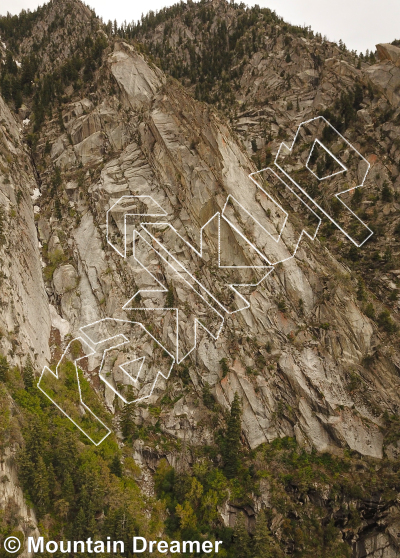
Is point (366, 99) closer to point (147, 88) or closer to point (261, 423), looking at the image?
point (147, 88)

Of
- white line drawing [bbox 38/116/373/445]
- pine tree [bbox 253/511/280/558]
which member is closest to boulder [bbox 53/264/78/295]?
white line drawing [bbox 38/116/373/445]

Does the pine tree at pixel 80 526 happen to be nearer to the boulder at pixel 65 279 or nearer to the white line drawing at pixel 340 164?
the boulder at pixel 65 279

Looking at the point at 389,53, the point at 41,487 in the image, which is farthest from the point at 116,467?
the point at 389,53

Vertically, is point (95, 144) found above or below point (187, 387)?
above

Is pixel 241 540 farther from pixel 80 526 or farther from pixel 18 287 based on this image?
pixel 18 287

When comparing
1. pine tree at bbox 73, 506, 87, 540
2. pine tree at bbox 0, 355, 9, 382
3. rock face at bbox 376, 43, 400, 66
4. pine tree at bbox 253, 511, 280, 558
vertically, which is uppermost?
rock face at bbox 376, 43, 400, 66

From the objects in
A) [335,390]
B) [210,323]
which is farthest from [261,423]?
[210,323]

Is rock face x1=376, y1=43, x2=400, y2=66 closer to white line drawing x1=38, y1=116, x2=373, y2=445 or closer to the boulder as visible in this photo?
white line drawing x1=38, y1=116, x2=373, y2=445
